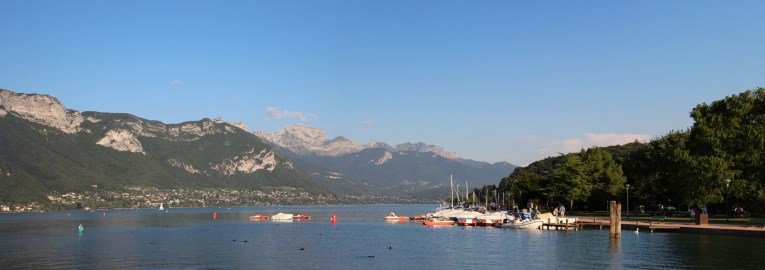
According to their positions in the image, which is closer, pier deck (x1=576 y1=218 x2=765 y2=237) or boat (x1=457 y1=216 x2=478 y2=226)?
pier deck (x1=576 y1=218 x2=765 y2=237)

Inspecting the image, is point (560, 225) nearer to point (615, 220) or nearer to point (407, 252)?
point (615, 220)

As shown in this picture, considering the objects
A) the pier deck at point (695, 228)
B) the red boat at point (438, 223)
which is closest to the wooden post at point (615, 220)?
the pier deck at point (695, 228)

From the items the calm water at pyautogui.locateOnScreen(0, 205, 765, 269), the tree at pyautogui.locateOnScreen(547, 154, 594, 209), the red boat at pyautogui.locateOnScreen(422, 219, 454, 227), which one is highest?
the tree at pyautogui.locateOnScreen(547, 154, 594, 209)

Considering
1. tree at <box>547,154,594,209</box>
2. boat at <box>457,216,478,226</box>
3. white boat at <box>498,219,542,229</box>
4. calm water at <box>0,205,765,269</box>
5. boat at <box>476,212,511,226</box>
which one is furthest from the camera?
tree at <box>547,154,594,209</box>

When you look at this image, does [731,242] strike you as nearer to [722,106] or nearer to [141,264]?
[722,106]

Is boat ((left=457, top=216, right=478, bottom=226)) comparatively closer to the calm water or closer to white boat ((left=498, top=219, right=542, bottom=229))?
white boat ((left=498, top=219, right=542, bottom=229))

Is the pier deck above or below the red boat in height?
above

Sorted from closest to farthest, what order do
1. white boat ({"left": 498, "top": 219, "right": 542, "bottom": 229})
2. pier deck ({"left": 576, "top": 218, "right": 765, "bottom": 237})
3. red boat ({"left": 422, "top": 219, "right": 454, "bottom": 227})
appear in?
pier deck ({"left": 576, "top": 218, "right": 765, "bottom": 237}), white boat ({"left": 498, "top": 219, "right": 542, "bottom": 229}), red boat ({"left": 422, "top": 219, "right": 454, "bottom": 227})

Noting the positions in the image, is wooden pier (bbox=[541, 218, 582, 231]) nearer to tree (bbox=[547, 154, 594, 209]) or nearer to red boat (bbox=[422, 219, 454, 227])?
tree (bbox=[547, 154, 594, 209])

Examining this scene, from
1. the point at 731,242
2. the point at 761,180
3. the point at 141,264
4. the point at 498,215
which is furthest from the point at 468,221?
the point at 141,264

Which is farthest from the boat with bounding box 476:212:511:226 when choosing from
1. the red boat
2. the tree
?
the tree

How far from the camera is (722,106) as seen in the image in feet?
322

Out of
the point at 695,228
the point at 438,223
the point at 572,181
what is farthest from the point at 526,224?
the point at 695,228

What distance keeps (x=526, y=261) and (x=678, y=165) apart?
4266 cm
